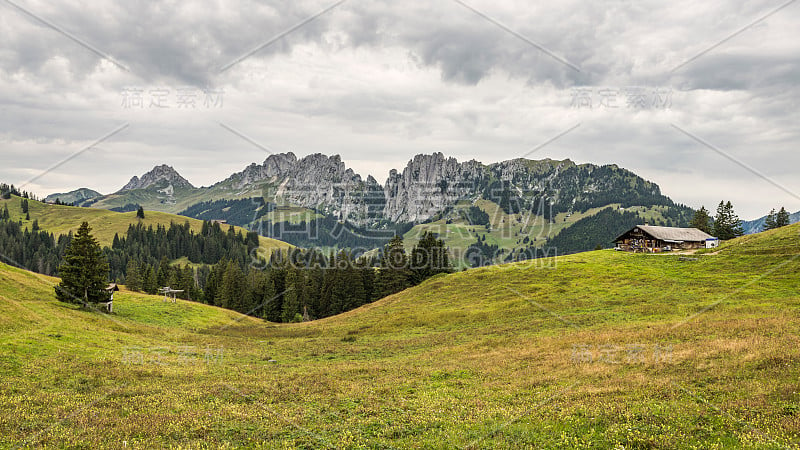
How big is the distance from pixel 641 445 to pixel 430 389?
1170 centimetres

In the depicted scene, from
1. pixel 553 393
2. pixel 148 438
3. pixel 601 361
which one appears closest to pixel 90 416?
pixel 148 438

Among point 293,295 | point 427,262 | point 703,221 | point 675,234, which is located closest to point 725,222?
point 703,221

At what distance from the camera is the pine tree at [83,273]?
172ft

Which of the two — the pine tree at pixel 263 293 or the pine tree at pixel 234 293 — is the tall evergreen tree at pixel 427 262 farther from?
Result: the pine tree at pixel 234 293

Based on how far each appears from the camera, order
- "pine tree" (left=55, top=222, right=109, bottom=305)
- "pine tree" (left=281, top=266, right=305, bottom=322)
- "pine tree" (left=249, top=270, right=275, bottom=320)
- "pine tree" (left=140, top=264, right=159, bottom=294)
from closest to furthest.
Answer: "pine tree" (left=55, top=222, right=109, bottom=305), "pine tree" (left=281, top=266, right=305, bottom=322), "pine tree" (left=249, top=270, right=275, bottom=320), "pine tree" (left=140, top=264, right=159, bottom=294)

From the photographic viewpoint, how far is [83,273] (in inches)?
2098

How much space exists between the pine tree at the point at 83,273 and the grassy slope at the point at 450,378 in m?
4.07

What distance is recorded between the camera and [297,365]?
3269 cm

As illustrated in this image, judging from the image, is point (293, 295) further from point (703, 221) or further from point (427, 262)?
point (703, 221)

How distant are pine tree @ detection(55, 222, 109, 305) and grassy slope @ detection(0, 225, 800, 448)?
13.3 ft

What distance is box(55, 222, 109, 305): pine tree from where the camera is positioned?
52500 mm

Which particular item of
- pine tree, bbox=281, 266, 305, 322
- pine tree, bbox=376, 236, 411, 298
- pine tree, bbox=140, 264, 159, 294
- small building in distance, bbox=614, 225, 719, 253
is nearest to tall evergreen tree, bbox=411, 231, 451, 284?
pine tree, bbox=376, 236, 411, 298

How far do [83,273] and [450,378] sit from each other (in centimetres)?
5340

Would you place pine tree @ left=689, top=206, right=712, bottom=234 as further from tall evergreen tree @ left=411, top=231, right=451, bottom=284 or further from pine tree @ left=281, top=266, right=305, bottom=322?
pine tree @ left=281, top=266, right=305, bottom=322
